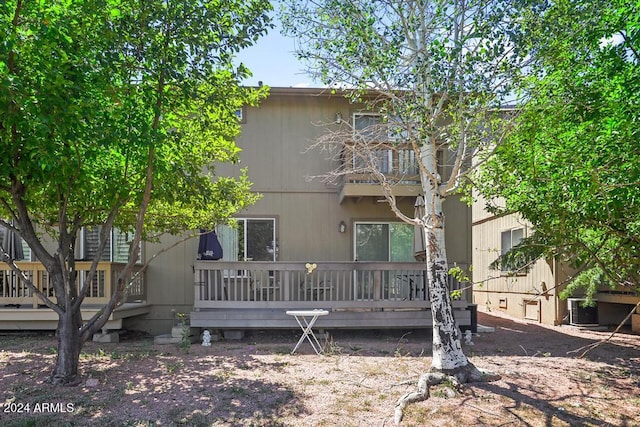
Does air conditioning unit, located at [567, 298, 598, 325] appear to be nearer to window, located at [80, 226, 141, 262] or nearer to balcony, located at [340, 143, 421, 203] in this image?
balcony, located at [340, 143, 421, 203]

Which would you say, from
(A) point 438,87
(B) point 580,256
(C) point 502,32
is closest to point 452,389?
(B) point 580,256

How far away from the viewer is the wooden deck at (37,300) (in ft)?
28.4

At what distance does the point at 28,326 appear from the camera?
8859 mm

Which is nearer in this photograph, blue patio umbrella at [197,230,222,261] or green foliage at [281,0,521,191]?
green foliage at [281,0,521,191]

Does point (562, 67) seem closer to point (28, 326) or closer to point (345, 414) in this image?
point (345, 414)

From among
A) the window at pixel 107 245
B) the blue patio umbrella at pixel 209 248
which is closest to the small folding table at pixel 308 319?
the blue patio umbrella at pixel 209 248

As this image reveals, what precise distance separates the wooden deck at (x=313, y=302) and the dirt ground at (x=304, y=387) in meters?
0.41

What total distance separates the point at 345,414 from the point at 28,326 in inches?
279

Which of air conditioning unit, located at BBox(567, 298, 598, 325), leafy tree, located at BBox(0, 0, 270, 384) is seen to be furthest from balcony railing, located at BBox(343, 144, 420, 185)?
air conditioning unit, located at BBox(567, 298, 598, 325)

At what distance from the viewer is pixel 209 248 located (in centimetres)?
914

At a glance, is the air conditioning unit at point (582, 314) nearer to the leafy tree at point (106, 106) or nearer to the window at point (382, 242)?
the window at point (382, 242)

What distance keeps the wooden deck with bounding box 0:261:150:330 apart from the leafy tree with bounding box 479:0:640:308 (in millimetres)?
7031

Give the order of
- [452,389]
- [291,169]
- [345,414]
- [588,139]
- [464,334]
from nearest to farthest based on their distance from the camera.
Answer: [588,139]
[345,414]
[452,389]
[464,334]
[291,169]

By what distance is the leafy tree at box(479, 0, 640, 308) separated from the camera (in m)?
4.07
